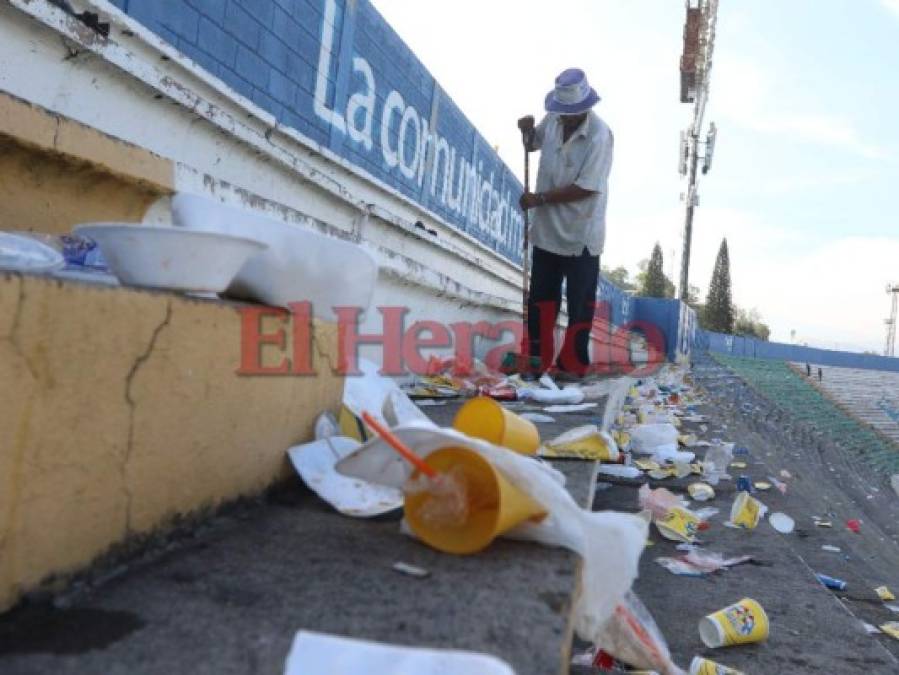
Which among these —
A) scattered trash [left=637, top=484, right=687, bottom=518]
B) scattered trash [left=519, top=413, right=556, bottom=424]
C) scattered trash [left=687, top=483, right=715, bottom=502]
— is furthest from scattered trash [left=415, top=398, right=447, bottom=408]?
scattered trash [left=687, top=483, right=715, bottom=502]

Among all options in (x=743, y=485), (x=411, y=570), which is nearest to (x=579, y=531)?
(x=411, y=570)

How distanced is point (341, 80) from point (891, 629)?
361 cm

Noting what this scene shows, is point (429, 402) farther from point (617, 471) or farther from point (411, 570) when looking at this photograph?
point (411, 570)

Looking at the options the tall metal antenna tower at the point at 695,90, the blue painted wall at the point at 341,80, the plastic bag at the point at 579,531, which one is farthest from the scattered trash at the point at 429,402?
the tall metal antenna tower at the point at 695,90

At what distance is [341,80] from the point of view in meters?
4.08

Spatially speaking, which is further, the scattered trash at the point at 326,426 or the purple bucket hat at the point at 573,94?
the purple bucket hat at the point at 573,94

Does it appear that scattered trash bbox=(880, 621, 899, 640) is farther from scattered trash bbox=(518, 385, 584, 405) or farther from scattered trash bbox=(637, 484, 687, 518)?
scattered trash bbox=(518, 385, 584, 405)

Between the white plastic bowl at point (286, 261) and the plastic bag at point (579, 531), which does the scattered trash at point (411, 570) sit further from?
the white plastic bowl at point (286, 261)

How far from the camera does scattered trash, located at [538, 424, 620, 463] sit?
2332 millimetres

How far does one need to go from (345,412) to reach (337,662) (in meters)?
1.12

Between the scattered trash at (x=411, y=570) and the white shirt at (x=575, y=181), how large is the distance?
11.2 ft

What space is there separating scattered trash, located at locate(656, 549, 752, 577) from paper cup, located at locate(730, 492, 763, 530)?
401mm

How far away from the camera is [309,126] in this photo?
149 inches

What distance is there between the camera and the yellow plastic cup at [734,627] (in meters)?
1.91
